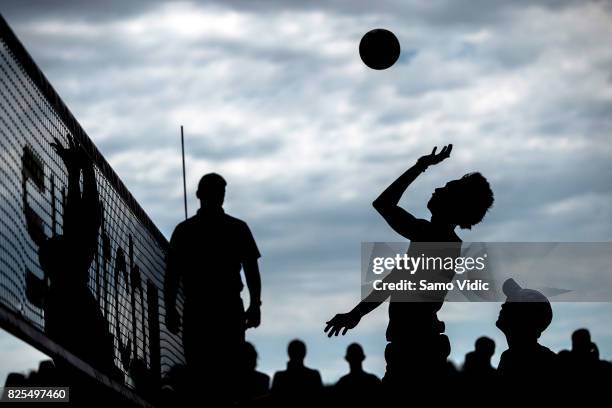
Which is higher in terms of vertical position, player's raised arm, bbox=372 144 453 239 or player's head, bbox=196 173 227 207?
player's head, bbox=196 173 227 207

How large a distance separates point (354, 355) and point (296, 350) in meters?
0.60

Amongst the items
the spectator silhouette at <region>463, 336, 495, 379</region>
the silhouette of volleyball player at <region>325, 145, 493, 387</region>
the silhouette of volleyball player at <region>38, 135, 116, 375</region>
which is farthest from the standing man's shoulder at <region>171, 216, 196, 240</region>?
the spectator silhouette at <region>463, 336, 495, 379</region>

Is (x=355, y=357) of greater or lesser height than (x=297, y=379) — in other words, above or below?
above

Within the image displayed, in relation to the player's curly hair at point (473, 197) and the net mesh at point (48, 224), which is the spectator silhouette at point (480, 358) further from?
the net mesh at point (48, 224)

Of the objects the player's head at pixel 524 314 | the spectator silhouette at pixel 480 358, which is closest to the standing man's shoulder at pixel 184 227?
the spectator silhouette at pixel 480 358

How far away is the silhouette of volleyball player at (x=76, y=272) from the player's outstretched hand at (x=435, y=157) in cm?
306

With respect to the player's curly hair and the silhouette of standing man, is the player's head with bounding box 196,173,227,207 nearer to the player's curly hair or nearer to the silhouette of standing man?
the silhouette of standing man

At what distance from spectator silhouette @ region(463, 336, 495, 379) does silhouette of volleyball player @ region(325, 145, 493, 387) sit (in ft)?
5.60

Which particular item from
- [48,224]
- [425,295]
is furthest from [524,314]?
[48,224]

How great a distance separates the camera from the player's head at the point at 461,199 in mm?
8711

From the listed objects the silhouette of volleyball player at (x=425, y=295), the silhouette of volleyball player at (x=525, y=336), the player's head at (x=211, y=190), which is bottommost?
the silhouette of volleyball player at (x=525, y=336)

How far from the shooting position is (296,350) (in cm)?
1241

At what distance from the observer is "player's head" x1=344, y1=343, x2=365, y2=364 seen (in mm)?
12430

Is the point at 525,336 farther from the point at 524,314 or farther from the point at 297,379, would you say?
the point at 297,379
